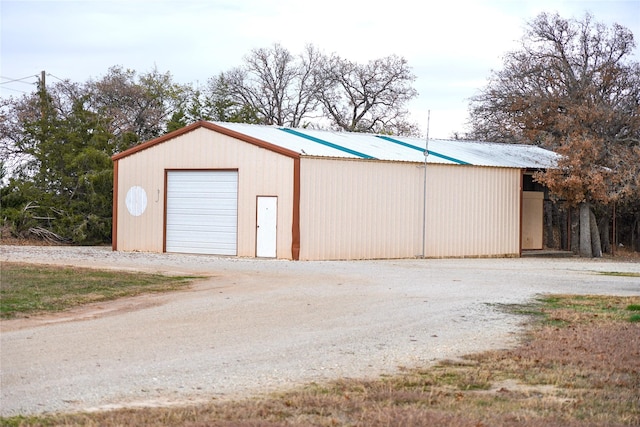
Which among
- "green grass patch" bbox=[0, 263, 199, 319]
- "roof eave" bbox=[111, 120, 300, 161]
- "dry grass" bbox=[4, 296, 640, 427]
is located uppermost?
"roof eave" bbox=[111, 120, 300, 161]

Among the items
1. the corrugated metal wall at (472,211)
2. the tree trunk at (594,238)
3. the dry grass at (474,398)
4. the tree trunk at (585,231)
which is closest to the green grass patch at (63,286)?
the dry grass at (474,398)

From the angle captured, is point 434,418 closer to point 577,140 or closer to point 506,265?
point 506,265

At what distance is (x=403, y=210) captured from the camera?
2922 cm

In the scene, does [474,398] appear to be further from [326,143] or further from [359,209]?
[326,143]

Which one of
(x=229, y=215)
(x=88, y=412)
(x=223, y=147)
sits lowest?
(x=88, y=412)

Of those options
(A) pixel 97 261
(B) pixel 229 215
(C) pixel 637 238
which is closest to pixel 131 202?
(B) pixel 229 215

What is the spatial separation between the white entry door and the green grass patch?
7.66 metres

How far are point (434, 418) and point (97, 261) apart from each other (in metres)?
18.7

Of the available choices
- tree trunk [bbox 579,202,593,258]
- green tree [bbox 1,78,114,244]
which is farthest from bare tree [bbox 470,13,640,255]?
green tree [bbox 1,78,114,244]

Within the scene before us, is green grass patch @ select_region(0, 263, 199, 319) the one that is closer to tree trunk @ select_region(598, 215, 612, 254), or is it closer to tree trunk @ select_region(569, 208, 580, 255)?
tree trunk @ select_region(569, 208, 580, 255)

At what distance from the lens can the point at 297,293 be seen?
16.9 metres

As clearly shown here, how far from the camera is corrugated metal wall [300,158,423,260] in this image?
2717 cm

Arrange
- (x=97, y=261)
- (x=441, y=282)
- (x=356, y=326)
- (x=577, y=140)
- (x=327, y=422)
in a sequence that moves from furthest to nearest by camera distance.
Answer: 1. (x=577, y=140)
2. (x=97, y=261)
3. (x=441, y=282)
4. (x=356, y=326)
5. (x=327, y=422)

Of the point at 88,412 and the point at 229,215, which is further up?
the point at 229,215
